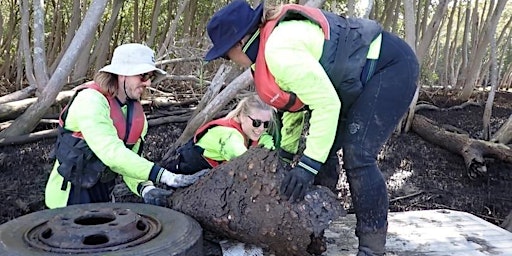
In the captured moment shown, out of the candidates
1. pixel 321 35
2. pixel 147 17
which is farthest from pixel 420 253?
pixel 147 17

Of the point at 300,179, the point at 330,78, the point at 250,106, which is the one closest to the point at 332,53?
the point at 330,78

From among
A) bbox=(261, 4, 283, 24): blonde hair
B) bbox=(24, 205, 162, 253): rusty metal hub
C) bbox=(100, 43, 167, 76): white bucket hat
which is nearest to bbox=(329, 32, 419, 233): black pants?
bbox=(261, 4, 283, 24): blonde hair

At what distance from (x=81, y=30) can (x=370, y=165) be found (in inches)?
155

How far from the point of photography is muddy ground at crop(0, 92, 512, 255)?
5746 millimetres

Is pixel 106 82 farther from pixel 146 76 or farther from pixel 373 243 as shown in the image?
pixel 373 243

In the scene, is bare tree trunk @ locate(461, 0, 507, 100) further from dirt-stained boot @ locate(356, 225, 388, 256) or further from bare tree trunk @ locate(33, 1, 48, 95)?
dirt-stained boot @ locate(356, 225, 388, 256)

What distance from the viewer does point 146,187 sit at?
3404mm

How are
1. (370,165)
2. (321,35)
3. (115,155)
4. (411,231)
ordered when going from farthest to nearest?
(411,231)
(115,155)
(370,165)
(321,35)

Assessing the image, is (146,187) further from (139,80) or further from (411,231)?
(411,231)

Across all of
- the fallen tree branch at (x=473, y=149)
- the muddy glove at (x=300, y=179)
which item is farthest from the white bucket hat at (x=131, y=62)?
the fallen tree branch at (x=473, y=149)

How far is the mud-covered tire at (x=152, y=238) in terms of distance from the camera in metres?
2.40

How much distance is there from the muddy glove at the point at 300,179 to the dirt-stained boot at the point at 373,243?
46cm

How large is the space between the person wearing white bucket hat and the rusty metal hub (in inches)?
14.5

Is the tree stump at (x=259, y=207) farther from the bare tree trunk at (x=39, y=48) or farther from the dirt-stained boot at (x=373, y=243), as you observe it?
the bare tree trunk at (x=39, y=48)
